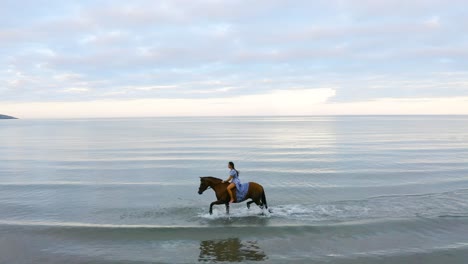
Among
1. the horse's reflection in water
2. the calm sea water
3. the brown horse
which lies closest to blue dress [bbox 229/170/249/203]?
the brown horse

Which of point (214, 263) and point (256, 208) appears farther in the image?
point (256, 208)

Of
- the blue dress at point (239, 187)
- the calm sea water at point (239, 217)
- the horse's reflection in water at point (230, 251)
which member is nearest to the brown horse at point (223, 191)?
the blue dress at point (239, 187)

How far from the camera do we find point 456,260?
11.7 meters

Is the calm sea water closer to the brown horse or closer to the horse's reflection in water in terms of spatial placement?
the horse's reflection in water

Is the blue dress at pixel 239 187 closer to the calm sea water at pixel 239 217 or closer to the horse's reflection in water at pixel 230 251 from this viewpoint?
the calm sea water at pixel 239 217

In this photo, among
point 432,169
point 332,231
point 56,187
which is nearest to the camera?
point 332,231

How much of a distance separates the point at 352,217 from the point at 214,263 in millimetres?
7349

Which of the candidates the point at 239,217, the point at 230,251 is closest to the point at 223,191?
the point at 239,217

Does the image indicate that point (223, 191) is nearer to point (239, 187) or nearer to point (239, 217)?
point (239, 187)

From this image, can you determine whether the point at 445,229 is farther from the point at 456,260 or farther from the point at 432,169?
the point at 432,169

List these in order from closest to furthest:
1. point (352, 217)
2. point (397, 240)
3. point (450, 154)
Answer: point (397, 240) → point (352, 217) → point (450, 154)

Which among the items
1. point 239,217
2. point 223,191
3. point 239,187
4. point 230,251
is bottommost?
point 230,251

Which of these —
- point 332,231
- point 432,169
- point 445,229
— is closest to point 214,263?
point 332,231

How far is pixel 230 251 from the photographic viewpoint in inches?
490
